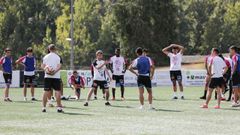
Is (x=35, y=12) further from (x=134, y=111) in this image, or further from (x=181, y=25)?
(x=134, y=111)

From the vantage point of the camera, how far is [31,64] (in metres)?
26.1

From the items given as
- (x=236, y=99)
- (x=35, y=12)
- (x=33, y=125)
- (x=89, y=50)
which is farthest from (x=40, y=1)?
(x=33, y=125)

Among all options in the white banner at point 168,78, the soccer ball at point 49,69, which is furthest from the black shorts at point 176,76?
the white banner at point 168,78

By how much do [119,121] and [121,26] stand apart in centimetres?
6479

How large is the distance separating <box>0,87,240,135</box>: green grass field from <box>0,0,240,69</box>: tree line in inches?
2045

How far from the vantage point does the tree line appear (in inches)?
3127

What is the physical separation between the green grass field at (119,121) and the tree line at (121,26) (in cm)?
5193

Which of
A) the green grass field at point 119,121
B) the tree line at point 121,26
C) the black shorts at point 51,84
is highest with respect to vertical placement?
the tree line at point 121,26

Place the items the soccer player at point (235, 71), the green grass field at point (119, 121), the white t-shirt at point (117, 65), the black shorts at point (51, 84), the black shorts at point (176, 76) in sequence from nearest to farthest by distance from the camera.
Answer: the green grass field at point (119, 121)
the black shorts at point (51, 84)
the soccer player at point (235, 71)
the white t-shirt at point (117, 65)
the black shorts at point (176, 76)

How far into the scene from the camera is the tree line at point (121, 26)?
7944cm

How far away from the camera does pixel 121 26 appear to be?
80312mm

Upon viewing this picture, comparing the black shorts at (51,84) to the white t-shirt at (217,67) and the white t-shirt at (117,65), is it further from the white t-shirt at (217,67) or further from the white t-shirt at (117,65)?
the white t-shirt at (117,65)

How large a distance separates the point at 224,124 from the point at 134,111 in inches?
188

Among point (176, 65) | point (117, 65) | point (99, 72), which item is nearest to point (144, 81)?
point (99, 72)
